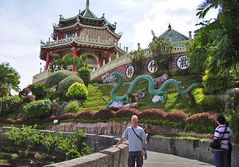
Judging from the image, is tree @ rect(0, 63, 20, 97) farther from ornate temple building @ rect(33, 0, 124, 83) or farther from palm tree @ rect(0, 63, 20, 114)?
ornate temple building @ rect(33, 0, 124, 83)

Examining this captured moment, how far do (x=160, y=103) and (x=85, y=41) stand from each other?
2676 centimetres

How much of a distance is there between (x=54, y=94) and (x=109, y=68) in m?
8.93

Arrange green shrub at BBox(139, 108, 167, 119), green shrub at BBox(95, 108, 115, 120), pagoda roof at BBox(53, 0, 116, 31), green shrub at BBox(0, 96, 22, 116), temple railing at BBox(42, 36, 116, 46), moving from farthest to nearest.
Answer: pagoda roof at BBox(53, 0, 116, 31) → temple railing at BBox(42, 36, 116, 46) → green shrub at BBox(0, 96, 22, 116) → green shrub at BBox(95, 108, 115, 120) → green shrub at BBox(139, 108, 167, 119)

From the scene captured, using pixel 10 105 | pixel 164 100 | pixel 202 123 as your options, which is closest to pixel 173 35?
pixel 164 100

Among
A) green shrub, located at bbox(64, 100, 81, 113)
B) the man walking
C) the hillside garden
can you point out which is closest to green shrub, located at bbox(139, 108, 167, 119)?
the hillside garden

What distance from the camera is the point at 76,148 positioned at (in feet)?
45.0

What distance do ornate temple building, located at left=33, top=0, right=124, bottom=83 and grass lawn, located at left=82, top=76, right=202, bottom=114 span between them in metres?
12.6

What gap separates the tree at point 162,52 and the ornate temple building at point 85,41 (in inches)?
604

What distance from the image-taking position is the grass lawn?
901 inches

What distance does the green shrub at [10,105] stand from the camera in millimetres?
34688

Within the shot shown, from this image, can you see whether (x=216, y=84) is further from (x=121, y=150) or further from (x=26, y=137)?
(x=121, y=150)

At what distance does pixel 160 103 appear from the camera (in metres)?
25.2

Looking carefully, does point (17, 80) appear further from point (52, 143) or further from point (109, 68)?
point (52, 143)

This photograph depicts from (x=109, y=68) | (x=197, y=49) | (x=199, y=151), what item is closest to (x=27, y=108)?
(x=109, y=68)
